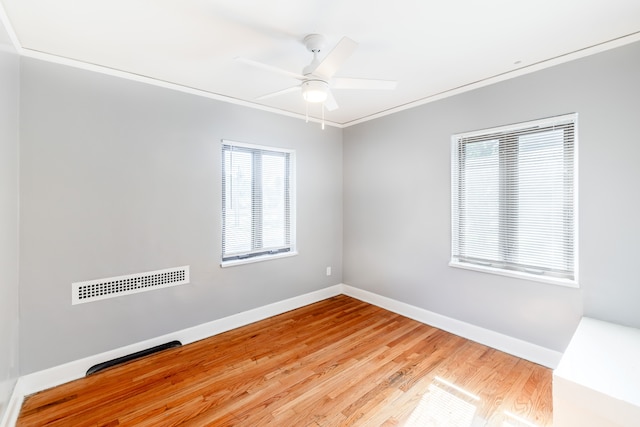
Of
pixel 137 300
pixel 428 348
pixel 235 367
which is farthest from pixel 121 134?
pixel 428 348

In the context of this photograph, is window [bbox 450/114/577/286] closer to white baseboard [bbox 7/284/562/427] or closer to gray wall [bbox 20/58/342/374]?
white baseboard [bbox 7/284/562/427]

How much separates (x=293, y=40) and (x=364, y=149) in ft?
7.04

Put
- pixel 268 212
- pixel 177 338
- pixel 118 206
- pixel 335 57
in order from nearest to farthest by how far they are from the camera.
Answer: pixel 335 57
pixel 118 206
pixel 177 338
pixel 268 212

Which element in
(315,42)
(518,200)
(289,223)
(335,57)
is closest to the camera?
(335,57)

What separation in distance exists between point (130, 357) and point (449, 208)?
3.41 meters

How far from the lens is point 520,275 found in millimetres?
2609

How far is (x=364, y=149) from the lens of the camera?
13.1ft

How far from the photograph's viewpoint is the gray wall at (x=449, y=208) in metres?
2.12

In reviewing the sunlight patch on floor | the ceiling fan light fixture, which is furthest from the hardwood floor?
the ceiling fan light fixture

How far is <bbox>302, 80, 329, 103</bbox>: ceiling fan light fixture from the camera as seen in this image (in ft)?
6.49

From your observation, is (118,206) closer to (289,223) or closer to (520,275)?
(289,223)

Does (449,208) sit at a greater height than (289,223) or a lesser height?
greater

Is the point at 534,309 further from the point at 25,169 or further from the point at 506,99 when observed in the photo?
the point at 25,169

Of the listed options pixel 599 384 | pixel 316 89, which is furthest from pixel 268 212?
pixel 599 384
